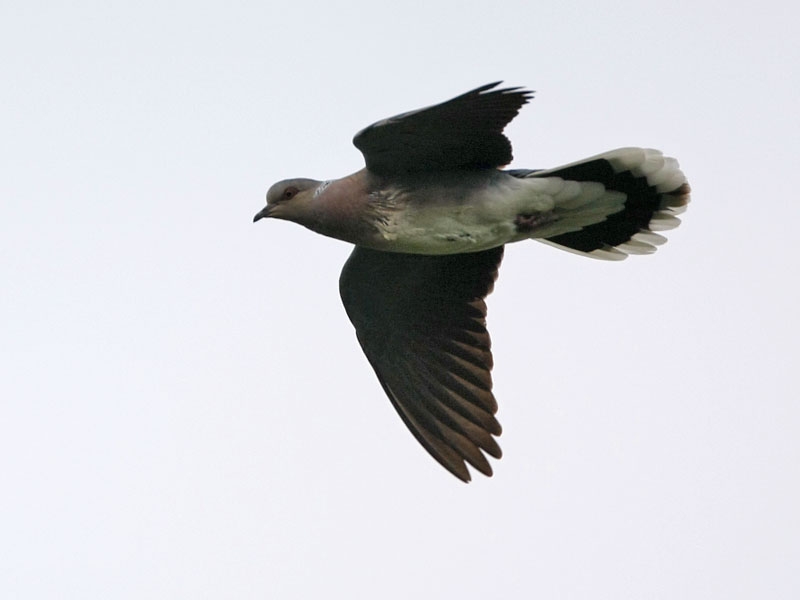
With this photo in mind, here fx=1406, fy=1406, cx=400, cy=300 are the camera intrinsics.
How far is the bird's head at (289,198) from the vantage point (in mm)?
8250

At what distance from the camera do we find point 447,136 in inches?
309

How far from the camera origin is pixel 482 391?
29.9ft

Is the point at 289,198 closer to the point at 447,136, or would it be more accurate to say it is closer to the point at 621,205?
the point at 447,136

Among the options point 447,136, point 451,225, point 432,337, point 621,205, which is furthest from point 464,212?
point 432,337

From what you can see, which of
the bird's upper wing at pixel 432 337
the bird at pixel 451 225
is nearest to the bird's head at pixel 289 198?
the bird at pixel 451 225

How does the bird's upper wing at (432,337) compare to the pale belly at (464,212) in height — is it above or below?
below

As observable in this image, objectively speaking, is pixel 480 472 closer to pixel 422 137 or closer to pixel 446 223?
pixel 446 223

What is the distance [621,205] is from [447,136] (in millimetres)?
1285

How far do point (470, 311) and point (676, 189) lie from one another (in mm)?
1560

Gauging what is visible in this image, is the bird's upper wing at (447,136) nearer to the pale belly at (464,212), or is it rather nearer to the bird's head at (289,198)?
the pale belly at (464,212)

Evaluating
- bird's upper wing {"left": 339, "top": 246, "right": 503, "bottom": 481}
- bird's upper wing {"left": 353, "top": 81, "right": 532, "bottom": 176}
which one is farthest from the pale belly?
bird's upper wing {"left": 339, "top": 246, "right": 503, "bottom": 481}

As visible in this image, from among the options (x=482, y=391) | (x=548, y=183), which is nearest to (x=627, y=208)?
(x=548, y=183)

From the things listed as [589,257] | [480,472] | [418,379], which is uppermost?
[589,257]

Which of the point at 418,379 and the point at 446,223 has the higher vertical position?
the point at 446,223
